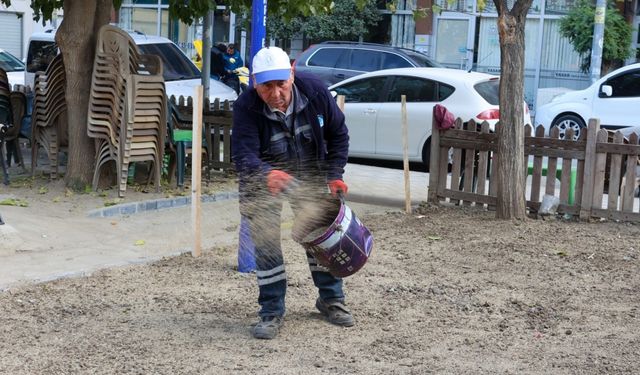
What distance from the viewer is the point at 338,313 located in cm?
602

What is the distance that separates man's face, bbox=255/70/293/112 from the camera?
217 inches

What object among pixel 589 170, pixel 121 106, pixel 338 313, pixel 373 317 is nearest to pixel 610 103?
→ pixel 589 170

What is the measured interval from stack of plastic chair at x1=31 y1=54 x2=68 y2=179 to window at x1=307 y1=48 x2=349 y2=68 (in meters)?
8.98

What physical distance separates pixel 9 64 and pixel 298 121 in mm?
16624

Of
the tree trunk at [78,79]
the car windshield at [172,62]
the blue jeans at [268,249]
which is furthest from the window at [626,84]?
the blue jeans at [268,249]

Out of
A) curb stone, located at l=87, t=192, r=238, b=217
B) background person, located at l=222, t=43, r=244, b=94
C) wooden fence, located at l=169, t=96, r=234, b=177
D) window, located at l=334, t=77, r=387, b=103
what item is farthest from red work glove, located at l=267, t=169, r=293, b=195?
background person, located at l=222, t=43, r=244, b=94

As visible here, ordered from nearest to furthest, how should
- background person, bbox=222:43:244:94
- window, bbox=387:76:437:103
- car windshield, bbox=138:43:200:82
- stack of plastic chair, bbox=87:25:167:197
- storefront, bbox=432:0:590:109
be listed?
1. stack of plastic chair, bbox=87:25:167:197
2. window, bbox=387:76:437:103
3. car windshield, bbox=138:43:200:82
4. background person, bbox=222:43:244:94
5. storefront, bbox=432:0:590:109

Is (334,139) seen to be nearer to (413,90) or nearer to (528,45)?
(413,90)

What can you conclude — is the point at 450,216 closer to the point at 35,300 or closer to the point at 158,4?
the point at 35,300

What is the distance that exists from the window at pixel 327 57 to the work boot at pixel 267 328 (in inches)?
559

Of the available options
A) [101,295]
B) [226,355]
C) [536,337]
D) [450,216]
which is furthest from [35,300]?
[450,216]

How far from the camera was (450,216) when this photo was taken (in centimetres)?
1024

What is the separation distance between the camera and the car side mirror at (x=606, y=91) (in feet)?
57.5

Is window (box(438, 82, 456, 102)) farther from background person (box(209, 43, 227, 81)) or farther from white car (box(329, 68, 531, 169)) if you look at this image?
background person (box(209, 43, 227, 81))
